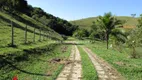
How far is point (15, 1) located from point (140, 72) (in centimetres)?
6215

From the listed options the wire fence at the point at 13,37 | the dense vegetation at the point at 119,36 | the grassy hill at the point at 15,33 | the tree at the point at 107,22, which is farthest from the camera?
the tree at the point at 107,22

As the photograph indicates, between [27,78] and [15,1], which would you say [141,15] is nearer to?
[15,1]

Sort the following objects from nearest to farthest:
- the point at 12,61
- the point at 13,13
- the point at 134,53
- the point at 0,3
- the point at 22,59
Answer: the point at 12,61
the point at 22,59
the point at 134,53
the point at 0,3
the point at 13,13

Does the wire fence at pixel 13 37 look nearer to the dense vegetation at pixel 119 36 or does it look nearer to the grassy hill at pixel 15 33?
the grassy hill at pixel 15 33

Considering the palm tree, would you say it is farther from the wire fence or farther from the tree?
the wire fence

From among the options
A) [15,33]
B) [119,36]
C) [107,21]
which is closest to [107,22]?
[107,21]

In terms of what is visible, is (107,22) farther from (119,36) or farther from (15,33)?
(15,33)

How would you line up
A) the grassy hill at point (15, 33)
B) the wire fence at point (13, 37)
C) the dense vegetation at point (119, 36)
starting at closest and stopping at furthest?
the wire fence at point (13, 37) < the grassy hill at point (15, 33) < the dense vegetation at point (119, 36)

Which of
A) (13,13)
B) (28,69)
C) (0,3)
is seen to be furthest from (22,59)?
(13,13)

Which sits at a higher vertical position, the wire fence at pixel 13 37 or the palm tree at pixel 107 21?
the palm tree at pixel 107 21

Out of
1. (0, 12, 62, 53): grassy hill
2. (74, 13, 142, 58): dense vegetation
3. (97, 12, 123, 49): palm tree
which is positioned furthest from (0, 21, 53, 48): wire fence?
(74, 13, 142, 58): dense vegetation

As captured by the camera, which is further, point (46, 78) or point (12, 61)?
point (12, 61)

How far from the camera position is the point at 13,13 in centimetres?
7619

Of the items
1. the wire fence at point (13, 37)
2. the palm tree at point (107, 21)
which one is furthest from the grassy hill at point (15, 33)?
the palm tree at point (107, 21)
